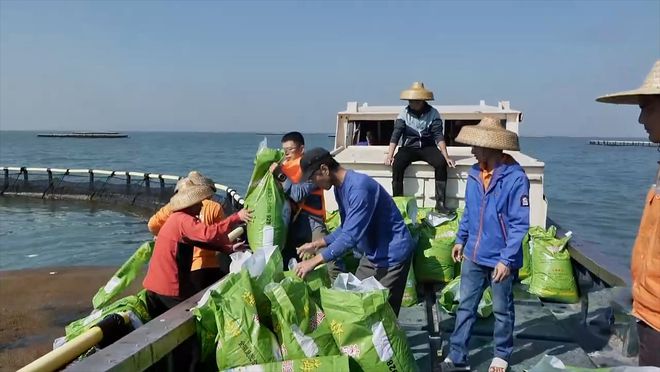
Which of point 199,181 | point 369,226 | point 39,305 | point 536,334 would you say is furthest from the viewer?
point 39,305

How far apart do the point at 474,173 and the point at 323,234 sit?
143 cm

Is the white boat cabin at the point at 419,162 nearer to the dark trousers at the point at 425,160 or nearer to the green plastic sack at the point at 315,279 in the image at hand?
the dark trousers at the point at 425,160

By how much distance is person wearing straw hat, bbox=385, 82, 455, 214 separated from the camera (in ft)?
20.6

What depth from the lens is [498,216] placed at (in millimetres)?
3277

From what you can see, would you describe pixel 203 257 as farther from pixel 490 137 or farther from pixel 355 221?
pixel 490 137

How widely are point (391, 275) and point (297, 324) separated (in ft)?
3.03

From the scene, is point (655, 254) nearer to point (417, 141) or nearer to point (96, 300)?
point (96, 300)

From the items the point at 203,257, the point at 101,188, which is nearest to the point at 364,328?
the point at 203,257

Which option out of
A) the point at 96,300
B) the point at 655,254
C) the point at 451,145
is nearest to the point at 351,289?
the point at 655,254

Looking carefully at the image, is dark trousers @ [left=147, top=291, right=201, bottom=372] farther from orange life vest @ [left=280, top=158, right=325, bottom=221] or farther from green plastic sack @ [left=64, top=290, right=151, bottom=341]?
orange life vest @ [left=280, top=158, right=325, bottom=221]

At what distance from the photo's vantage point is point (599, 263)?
4551 mm

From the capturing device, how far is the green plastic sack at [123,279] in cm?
385

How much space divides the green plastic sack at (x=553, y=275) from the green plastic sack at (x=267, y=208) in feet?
7.81

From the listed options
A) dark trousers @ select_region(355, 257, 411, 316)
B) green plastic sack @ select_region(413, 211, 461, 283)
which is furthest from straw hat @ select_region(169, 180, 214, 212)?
green plastic sack @ select_region(413, 211, 461, 283)
